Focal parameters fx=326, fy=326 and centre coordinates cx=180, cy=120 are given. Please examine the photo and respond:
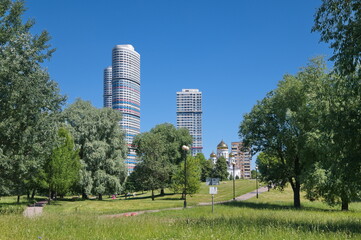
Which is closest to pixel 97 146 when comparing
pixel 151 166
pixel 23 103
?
pixel 151 166

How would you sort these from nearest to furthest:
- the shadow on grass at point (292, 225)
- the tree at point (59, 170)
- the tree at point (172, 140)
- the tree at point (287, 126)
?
the shadow on grass at point (292, 225) < the tree at point (287, 126) < the tree at point (59, 170) < the tree at point (172, 140)

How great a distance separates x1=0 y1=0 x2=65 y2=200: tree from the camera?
1861 centimetres

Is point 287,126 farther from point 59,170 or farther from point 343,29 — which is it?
point 59,170

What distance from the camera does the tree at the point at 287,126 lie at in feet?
93.9

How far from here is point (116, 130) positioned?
47594 mm

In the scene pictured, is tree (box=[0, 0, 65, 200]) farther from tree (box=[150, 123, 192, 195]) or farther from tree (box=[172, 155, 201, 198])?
tree (box=[150, 123, 192, 195])

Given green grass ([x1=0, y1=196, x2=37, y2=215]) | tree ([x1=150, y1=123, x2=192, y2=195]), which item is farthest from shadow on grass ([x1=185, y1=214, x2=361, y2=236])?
tree ([x1=150, y1=123, x2=192, y2=195])

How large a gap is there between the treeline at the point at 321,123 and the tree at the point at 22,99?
626 inches

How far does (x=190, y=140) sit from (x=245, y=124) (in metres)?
29.9

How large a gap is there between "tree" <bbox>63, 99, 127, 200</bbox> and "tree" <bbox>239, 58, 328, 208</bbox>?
64.0ft

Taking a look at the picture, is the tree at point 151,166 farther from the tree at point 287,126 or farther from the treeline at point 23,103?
the treeline at point 23,103

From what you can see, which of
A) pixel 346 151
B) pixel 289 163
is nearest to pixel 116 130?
pixel 289 163

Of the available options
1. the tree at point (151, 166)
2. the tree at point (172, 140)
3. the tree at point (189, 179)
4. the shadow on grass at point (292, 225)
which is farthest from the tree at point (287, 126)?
the tree at point (172, 140)

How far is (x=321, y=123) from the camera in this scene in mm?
14711
